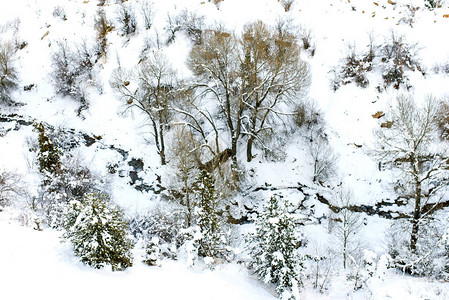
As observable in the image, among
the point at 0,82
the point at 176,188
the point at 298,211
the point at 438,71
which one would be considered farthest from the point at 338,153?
the point at 0,82

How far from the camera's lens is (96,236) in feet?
30.8

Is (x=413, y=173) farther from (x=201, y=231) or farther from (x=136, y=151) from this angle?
(x=136, y=151)

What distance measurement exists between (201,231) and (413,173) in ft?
34.6

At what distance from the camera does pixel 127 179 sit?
22.1 m

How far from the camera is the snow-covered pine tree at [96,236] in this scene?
930 cm

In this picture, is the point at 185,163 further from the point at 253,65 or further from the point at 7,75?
the point at 7,75

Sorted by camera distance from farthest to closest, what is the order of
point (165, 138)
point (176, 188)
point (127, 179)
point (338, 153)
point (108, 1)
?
point (108, 1), point (165, 138), point (127, 179), point (338, 153), point (176, 188)

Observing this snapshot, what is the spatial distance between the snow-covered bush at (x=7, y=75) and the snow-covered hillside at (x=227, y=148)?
Result: 0.24 m

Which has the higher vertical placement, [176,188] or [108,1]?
[108,1]

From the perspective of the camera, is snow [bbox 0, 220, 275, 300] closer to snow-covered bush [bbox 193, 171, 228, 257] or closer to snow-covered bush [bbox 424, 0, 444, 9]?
snow-covered bush [bbox 193, 171, 228, 257]

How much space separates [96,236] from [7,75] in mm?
27425

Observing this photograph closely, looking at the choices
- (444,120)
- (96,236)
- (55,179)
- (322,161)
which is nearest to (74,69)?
(55,179)

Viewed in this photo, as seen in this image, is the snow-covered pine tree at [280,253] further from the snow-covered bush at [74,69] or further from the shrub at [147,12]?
the shrub at [147,12]

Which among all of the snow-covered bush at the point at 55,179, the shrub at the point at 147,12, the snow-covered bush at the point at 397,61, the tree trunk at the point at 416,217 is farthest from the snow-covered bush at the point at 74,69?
the tree trunk at the point at 416,217
